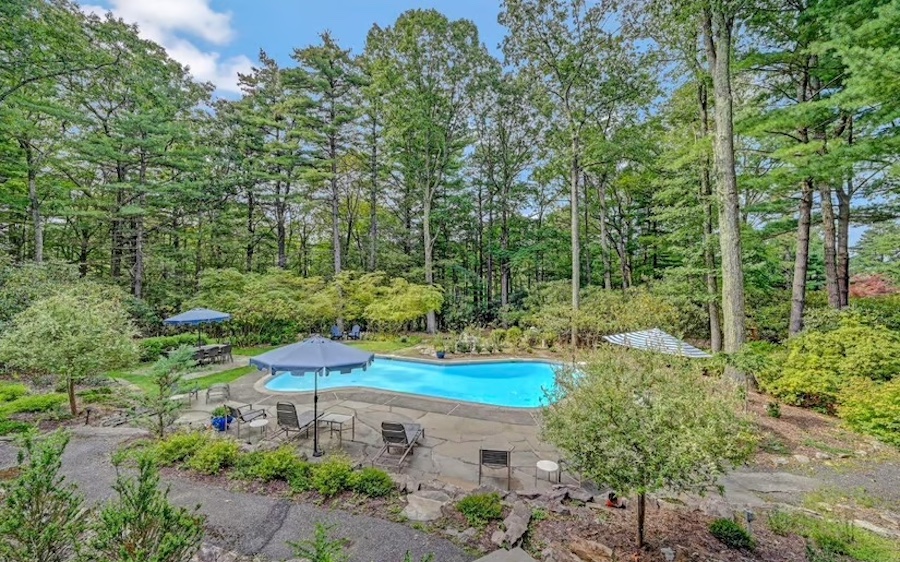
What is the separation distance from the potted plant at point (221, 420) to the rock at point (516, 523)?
17.6ft

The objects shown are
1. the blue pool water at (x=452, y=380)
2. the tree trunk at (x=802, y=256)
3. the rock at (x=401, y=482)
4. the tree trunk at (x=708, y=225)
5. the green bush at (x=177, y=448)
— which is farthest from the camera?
the tree trunk at (x=708, y=225)

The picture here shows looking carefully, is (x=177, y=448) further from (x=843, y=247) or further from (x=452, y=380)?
(x=843, y=247)

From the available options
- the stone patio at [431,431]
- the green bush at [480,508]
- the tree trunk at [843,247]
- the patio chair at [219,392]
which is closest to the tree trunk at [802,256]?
the tree trunk at [843,247]

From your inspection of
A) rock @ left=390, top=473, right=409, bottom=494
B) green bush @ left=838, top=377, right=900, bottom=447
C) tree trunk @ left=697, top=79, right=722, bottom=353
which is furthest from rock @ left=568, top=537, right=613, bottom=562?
tree trunk @ left=697, top=79, right=722, bottom=353

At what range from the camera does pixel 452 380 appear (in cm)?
1264

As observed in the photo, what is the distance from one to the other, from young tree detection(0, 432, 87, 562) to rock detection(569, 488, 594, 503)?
4.53 metres

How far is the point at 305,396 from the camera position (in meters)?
8.96

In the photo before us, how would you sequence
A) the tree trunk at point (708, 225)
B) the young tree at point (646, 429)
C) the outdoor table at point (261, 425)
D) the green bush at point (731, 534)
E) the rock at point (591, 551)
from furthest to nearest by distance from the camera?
1. the tree trunk at point (708, 225)
2. the outdoor table at point (261, 425)
3. the green bush at point (731, 534)
4. the rock at point (591, 551)
5. the young tree at point (646, 429)

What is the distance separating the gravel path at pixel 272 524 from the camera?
12.0ft

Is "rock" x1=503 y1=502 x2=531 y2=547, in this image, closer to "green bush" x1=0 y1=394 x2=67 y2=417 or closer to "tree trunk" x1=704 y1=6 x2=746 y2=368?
"tree trunk" x1=704 y1=6 x2=746 y2=368

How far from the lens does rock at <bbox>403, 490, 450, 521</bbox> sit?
4203 mm

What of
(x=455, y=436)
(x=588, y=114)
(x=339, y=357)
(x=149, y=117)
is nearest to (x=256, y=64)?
(x=149, y=117)

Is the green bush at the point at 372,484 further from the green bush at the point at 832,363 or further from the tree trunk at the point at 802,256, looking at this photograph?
the tree trunk at the point at 802,256

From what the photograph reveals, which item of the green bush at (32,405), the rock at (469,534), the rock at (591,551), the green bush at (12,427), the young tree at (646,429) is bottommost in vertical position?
the rock at (469,534)
